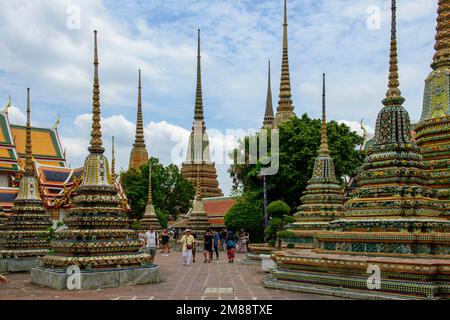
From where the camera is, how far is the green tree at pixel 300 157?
3181 cm

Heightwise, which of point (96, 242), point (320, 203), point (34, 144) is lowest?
point (96, 242)

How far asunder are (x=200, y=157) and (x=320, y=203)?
132ft

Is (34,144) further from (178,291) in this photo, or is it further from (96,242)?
(178,291)

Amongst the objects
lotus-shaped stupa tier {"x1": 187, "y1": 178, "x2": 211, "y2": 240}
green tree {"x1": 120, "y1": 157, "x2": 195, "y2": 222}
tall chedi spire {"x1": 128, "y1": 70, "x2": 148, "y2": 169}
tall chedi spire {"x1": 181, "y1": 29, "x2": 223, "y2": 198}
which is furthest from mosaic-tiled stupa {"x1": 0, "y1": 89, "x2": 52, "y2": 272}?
tall chedi spire {"x1": 128, "y1": 70, "x2": 148, "y2": 169}

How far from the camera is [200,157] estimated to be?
204 ft

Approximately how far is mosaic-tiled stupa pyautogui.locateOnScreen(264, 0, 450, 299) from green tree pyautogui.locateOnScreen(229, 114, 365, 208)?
691 inches

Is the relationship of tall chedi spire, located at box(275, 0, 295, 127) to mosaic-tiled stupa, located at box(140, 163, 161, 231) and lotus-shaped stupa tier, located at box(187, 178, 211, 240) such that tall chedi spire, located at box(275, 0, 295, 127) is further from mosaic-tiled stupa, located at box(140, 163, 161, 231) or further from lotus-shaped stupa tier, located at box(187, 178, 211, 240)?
mosaic-tiled stupa, located at box(140, 163, 161, 231)

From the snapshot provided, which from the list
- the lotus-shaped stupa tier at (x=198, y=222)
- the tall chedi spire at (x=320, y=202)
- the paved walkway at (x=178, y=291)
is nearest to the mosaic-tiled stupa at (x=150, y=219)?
the lotus-shaped stupa tier at (x=198, y=222)

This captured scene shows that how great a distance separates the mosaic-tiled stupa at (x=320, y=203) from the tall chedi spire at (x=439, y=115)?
6.42 m

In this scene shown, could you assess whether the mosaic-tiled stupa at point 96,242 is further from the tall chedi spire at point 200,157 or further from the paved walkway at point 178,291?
the tall chedi spire at point 200,157

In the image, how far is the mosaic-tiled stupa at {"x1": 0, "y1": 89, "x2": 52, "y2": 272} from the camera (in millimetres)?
19603

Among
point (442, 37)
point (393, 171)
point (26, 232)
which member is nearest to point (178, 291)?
point (393, 171)
